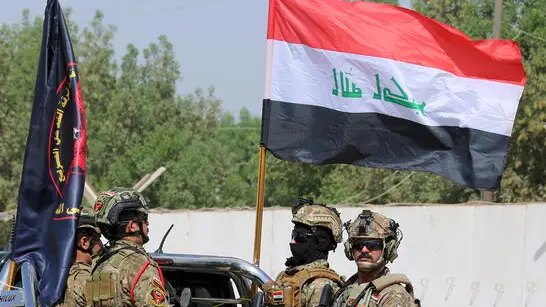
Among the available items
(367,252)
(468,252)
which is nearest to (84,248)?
(367,252)

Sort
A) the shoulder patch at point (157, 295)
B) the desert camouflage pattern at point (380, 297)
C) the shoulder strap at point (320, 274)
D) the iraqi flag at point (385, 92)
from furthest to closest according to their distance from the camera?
the iraqi flag at point (385, 92), the shoulder strap at point (320, 274), the shoulder patch at point (157, 295), the desert camouflage pattern at point (380, 297)

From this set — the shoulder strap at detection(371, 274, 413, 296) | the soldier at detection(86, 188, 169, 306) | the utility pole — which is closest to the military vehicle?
the soldier at detection(86, 188, 169, 306)

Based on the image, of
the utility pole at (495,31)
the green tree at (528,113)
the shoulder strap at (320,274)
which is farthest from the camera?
the green tree at (528,113)

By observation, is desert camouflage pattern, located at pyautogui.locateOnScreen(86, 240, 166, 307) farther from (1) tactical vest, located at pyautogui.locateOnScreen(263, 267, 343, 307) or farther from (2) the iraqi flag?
(2) the iraqi flag

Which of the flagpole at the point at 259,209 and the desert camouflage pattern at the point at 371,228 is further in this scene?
the flagpole at the point at 259,209

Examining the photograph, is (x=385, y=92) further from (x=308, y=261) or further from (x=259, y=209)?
(x=308, y=261)

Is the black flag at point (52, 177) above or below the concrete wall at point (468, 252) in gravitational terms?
above

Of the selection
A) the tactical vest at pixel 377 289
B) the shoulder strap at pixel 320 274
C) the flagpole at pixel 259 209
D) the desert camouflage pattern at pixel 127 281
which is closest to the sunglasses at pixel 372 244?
the tactical vest at pixel 377 289

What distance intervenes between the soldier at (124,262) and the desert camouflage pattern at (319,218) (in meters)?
0.96

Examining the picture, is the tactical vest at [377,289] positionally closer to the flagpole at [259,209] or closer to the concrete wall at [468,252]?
the flagpole at [259,209]

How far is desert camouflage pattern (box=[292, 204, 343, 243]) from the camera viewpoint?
6758mm

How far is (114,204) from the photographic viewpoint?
243 inches

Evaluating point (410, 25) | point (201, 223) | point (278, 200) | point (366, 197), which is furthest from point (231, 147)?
point (410, 25)

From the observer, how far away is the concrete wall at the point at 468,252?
46.3ft
